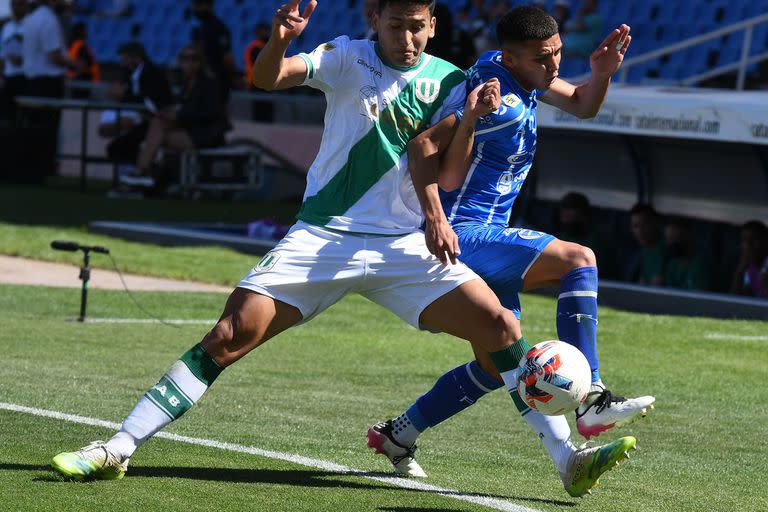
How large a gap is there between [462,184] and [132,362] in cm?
371

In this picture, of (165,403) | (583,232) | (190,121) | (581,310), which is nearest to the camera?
(165,403)

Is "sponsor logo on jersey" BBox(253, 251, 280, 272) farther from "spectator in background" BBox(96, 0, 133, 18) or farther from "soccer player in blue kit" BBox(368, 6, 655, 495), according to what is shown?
"spectator in background" BBox(96, 0, 133, 18)

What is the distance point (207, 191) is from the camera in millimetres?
22578

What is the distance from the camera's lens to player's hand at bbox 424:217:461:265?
5684 millimetres

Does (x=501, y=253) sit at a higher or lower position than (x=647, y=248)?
higher

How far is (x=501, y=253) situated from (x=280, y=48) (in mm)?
1259

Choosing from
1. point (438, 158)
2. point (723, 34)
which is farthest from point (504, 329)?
point (723, 34)

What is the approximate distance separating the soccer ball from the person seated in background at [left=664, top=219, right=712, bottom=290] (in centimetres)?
880

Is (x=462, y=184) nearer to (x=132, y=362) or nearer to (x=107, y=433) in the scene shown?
(x=107, y=433)

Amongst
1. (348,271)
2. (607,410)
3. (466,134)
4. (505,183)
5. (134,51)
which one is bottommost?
(134,51)

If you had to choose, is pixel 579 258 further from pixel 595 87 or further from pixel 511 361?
pixel 595 87

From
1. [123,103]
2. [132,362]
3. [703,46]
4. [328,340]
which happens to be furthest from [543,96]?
[123,103]

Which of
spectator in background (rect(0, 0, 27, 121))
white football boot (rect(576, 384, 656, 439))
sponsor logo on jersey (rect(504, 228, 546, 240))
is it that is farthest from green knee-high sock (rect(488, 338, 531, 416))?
spectator in background (rect(0, 0, 27, 121))

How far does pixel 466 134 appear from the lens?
5805 millimetres
